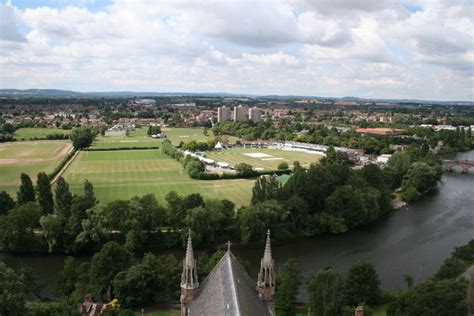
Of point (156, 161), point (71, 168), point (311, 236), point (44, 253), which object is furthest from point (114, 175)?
point (311, 236)

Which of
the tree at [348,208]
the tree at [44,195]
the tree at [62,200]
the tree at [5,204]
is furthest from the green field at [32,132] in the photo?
the tree at [348,208]

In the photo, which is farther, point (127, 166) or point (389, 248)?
point (127, 166)

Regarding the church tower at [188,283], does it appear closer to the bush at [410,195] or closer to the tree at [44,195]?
the tree at [44,195]

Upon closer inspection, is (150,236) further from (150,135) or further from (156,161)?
(150,135)

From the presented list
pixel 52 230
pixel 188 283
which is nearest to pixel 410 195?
pixel 52 230

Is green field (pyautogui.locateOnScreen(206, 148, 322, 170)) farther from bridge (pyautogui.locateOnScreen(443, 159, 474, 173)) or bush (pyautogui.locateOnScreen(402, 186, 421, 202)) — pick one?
bush (pyautogui.locateOnScreen(402, 186, 421, 202))

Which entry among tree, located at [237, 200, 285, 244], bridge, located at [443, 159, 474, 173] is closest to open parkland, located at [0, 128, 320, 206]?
tree, located at [237, 200, 285, 244]

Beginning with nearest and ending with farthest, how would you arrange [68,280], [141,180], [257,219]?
1. [68,280]
2. [257,219]
3. [141,180]

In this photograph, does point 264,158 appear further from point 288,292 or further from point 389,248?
point 288,292
